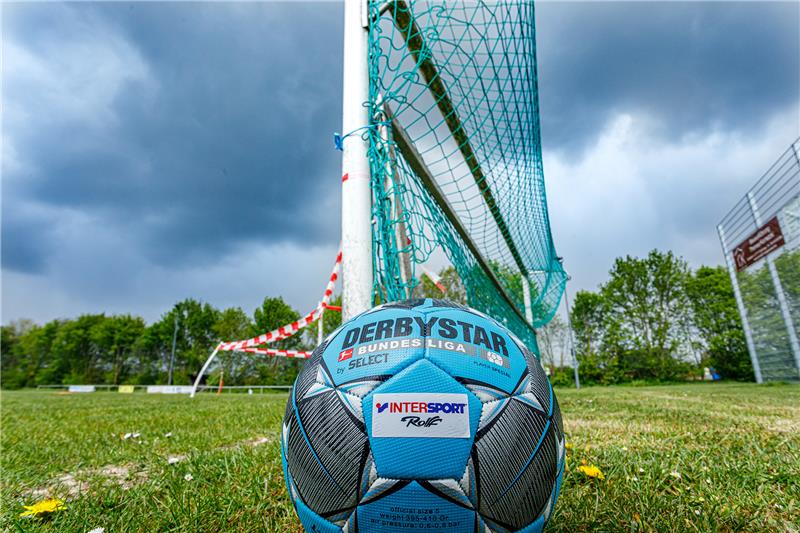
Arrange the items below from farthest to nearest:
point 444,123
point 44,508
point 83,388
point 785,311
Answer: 1. point 83,388
2. point 785,311
3. point 444,123
4. point 44,508

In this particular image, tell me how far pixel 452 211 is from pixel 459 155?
22.2 inches

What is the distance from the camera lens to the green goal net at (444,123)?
294cm

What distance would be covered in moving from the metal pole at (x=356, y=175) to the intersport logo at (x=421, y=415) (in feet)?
4.29

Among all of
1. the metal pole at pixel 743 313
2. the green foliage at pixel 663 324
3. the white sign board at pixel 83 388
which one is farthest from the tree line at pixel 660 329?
the white sign board at pixel 83 388

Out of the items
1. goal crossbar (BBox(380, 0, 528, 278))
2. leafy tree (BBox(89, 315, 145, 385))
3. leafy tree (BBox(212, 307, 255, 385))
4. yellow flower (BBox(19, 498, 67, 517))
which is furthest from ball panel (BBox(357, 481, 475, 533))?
leafy tree (BBox(89, 315, 145, 385))

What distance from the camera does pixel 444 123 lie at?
3783 mm

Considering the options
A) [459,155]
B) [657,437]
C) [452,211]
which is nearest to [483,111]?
[459,155]

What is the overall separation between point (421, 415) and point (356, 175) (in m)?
1.87

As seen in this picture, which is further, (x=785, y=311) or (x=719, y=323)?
(x=719, y=323)

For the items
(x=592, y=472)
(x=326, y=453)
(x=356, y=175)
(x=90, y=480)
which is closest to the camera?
(x=326, y=453)

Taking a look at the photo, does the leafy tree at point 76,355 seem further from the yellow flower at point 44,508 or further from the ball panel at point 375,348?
the ball panel at point 375,348

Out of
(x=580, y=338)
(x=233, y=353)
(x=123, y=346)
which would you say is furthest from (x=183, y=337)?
(x=580, y=338)

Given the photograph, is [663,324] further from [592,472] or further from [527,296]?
[592,472]

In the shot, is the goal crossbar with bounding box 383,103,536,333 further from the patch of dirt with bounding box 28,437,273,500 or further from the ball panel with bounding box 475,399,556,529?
the patch of dirt with bounding box 28,437,273,500
